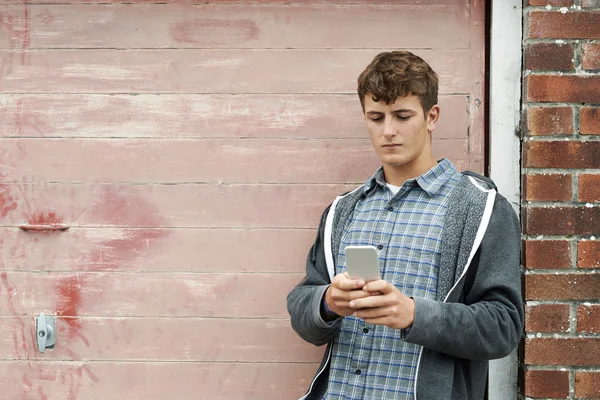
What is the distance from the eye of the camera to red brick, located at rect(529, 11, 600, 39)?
7.73 ft

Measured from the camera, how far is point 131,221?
103 inches

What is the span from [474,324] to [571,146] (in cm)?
75

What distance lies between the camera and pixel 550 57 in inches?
93.4

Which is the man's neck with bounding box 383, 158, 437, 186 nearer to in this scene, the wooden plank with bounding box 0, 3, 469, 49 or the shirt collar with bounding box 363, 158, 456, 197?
the shirt collar with bounding box 363, 158, 456, 197

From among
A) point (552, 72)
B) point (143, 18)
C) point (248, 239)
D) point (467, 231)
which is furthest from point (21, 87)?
point (552, 72)

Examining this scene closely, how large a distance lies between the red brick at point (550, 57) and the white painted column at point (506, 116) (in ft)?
0.24

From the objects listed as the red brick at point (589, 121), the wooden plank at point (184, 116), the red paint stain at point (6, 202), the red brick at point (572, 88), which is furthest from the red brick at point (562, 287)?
the red paint stain at point (6, 202)

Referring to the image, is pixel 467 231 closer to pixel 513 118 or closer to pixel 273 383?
pixel 513 118

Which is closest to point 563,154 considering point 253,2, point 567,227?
point 567,227

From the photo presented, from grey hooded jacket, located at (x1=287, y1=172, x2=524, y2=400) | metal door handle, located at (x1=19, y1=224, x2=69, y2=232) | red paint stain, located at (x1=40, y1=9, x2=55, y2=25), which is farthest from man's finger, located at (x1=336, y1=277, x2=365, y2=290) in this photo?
red paint stain, located at (x1=40, y1=9, x2=55, y2=25)

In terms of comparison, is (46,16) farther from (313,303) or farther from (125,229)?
(313,303)

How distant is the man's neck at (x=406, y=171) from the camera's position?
221 cm

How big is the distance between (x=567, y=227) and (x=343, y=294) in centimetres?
85

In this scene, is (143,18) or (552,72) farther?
(143,18)
